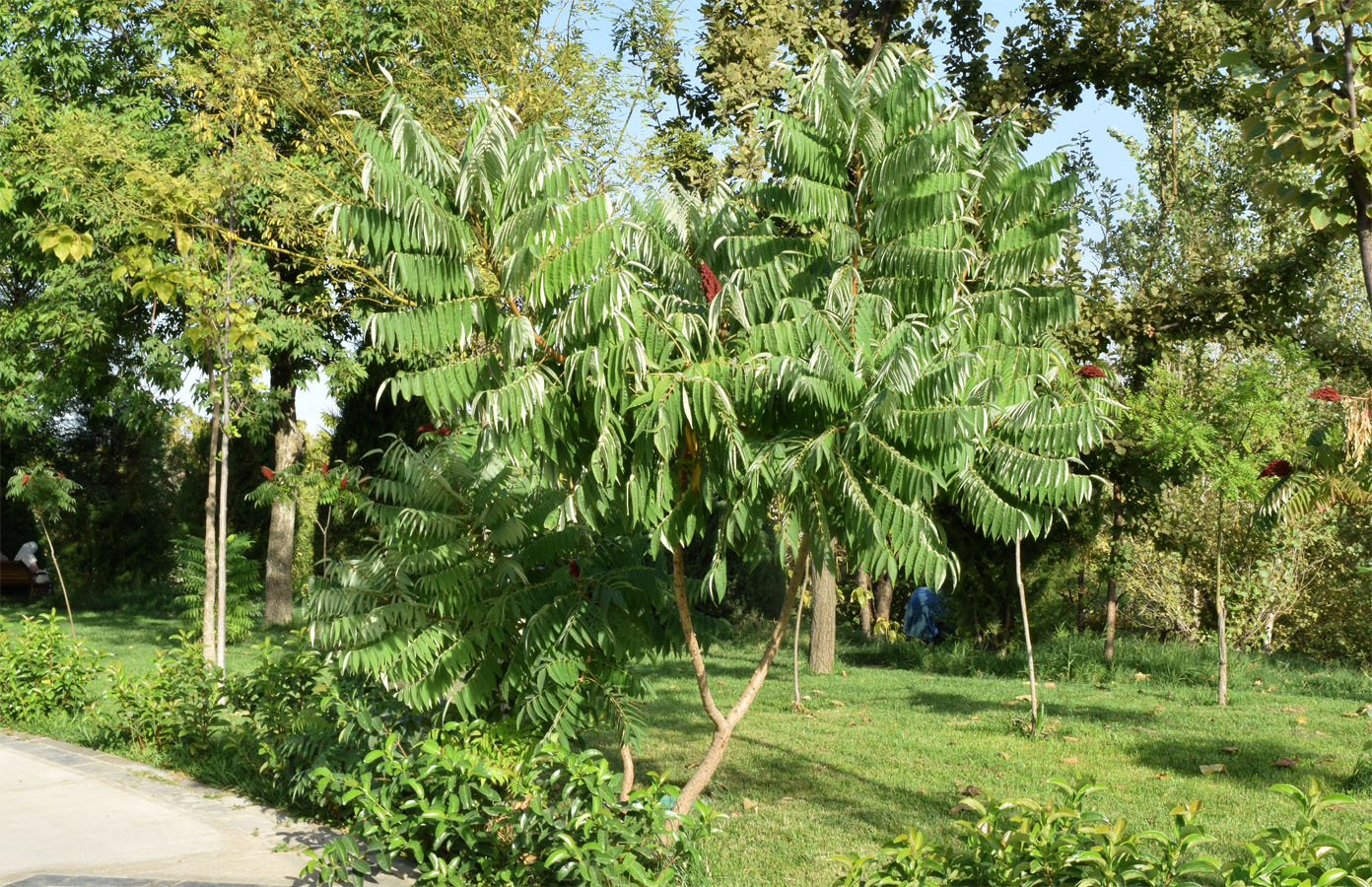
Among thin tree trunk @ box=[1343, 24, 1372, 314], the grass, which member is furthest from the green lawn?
thin tree trunk @ box=[1343, 24, 1372, 314]

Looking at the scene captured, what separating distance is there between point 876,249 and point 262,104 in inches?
297

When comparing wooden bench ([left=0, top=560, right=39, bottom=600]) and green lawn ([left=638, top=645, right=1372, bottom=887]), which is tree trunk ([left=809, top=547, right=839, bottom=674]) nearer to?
green lawn ([left=638, top=645, right=1372, bottom=887])

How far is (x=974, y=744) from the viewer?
32.8 ft

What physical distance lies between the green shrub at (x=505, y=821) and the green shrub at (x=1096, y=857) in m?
1.27

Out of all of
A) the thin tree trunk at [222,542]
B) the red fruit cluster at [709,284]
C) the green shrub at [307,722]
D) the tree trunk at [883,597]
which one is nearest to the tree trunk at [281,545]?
the tree trunk at [883,597]

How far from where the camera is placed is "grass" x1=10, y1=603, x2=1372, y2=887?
24.1ft

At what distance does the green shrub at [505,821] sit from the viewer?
212 inches

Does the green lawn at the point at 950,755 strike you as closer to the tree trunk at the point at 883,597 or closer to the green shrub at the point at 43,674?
the green shrub at the point at 43,674

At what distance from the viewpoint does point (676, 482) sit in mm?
5332

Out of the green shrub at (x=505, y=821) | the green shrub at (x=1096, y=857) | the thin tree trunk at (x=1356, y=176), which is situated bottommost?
the green shrub at (x=505, y=821)

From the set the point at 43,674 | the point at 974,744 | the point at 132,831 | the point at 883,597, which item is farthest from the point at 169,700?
the point at 883,597

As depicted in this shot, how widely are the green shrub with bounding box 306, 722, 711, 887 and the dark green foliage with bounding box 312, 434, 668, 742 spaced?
27cm

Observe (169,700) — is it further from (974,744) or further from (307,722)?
(974,744)

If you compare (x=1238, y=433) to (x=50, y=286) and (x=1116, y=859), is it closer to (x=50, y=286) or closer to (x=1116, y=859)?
(x=1116, y=859)
